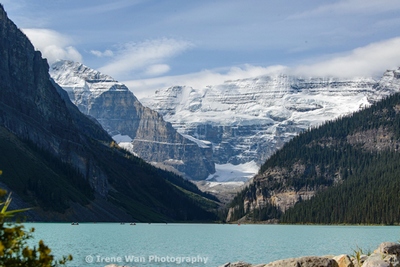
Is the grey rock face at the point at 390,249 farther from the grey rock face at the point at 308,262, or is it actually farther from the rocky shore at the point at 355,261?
the grey rock face at the point at 308,262

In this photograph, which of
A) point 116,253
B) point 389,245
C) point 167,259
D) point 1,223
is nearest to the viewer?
point 1,223

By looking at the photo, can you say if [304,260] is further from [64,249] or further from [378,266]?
[64,249]

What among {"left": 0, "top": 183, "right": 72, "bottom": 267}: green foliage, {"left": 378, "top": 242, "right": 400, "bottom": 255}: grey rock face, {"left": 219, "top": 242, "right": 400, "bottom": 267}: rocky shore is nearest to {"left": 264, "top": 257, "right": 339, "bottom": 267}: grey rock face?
{"left": 219, "top": 242, "right": 400, "bottom": 267}: rocky shore

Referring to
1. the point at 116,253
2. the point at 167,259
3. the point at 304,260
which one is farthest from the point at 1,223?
the point at 116,253

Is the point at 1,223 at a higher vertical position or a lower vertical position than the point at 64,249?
higher

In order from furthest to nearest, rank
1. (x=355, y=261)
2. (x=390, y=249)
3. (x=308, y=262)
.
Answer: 1. (x=355, y=261)
2. (x=390, y=249)
3. (x=308, y=262)

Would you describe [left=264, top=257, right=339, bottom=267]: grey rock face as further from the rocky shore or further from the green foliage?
the green foliage

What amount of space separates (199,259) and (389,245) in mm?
35336

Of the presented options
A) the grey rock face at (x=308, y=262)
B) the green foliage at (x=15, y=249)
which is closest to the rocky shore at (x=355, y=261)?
the grey rock face at (x=308, y=262)

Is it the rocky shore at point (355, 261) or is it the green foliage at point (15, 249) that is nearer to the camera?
the green foliage at point (15, 249)

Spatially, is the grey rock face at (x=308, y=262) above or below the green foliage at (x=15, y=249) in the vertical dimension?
below

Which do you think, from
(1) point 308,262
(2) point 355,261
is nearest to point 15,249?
(1) point 308,262

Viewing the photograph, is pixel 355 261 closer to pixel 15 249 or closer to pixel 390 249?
pixel 390 249

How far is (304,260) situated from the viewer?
1339 inches
